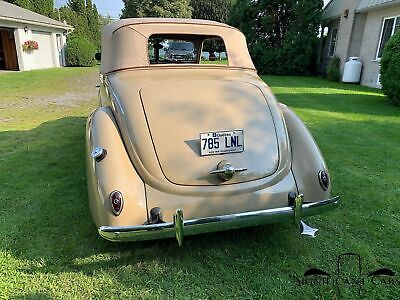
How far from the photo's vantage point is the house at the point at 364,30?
1233 centimetres

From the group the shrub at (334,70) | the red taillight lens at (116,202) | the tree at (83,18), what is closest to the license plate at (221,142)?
the red taillight lens at (116,202)

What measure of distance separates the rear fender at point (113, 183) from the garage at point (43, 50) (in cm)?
2090

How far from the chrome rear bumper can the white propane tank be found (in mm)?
13251

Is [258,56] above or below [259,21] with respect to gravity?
below

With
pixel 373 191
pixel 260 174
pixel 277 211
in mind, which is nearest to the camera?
pixel 277 211

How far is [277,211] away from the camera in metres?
2.29

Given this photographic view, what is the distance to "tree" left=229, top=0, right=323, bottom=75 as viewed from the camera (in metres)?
17.5

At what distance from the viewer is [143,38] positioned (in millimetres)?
3219

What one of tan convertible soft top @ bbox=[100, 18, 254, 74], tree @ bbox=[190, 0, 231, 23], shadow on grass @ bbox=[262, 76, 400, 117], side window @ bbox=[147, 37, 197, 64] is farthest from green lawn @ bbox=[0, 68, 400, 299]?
tree @ bbox=[190, 0, 231, 23]

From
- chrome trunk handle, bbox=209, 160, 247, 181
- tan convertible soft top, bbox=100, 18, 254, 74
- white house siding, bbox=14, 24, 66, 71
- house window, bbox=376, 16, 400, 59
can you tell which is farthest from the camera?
white house siding, bbox=14, 24, 66, 71

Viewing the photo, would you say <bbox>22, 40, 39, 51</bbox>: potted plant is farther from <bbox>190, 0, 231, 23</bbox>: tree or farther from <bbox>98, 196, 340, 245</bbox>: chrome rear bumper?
<bbox>190, 0, 231, 23</bbox>: tree

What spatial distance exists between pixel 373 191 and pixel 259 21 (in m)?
17.4

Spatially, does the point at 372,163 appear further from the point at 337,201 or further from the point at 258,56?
the point at 258,56

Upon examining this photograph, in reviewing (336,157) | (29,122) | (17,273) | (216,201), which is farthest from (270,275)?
(29,122)
